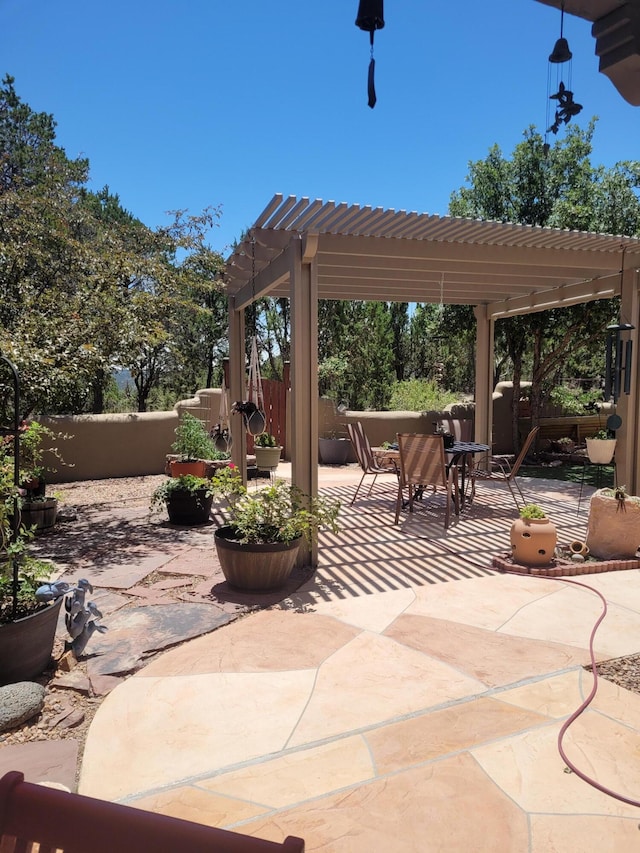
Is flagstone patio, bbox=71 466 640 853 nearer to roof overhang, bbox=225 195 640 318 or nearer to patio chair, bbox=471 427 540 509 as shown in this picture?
patio chair, bbox=471 427 540 509

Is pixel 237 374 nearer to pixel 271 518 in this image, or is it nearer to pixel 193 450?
pixel 193 450

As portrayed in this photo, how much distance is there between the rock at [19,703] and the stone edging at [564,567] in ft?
10.6

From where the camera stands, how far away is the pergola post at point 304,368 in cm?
430

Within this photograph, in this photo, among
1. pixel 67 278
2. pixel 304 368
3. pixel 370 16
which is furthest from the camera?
pixel 67 278

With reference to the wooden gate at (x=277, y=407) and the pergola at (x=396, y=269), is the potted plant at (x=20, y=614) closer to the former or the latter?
the pergola at (x=396, y=269)

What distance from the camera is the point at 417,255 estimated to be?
5020mm

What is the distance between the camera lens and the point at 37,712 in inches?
93.4

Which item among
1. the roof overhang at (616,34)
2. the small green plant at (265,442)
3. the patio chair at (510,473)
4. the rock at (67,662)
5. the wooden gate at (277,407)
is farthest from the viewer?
the wooden gate at (277,407)

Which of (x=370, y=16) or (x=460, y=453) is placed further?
(x=460, y=453)

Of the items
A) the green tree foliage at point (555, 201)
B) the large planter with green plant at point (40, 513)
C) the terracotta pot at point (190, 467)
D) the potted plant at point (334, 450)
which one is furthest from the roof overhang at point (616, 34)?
the potted plant at point (334, 450)

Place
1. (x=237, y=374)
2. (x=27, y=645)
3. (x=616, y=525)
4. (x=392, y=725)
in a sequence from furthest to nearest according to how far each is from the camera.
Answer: (x=237, y=374) < (x=616, y=525) < (x=27, y=645) < (x=392, y=725)

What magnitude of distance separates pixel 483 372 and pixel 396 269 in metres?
3.88

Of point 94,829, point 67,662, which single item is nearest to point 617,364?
point 67,662

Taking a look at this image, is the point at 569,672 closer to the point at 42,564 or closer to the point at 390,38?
the point at 42,564
